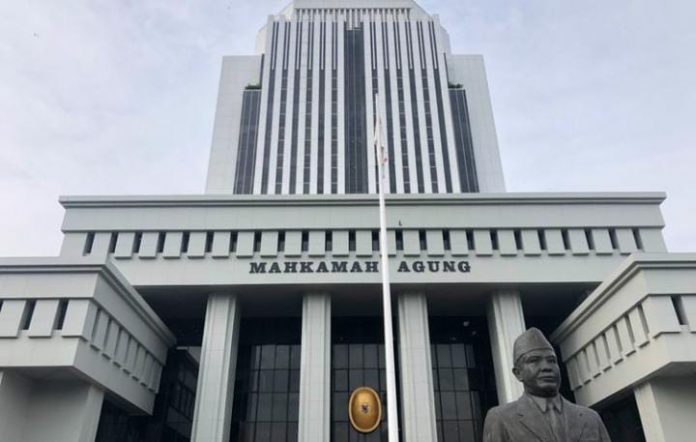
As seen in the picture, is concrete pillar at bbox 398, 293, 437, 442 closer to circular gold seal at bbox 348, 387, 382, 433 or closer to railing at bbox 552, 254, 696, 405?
circular gold seal at bbox 348, 387, 382, 433

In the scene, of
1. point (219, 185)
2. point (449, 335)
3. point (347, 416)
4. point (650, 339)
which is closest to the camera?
point (650, 339)

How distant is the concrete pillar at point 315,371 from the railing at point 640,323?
14.0 metres

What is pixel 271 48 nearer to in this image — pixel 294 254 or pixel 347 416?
pixel 294 254

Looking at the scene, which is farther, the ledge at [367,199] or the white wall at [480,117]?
the white wall at [480,117]

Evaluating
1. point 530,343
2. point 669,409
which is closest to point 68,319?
point 530,343

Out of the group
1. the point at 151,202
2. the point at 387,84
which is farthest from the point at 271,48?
the point at 151,202

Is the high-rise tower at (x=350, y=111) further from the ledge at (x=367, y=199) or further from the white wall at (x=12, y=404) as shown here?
the white wall at (x=12, y=404)

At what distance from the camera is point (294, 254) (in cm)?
3259

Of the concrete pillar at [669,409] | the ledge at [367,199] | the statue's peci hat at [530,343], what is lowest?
the statue's peci hat at [530,343]

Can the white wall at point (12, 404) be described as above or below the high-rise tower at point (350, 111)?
below

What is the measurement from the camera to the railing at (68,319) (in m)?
22.5

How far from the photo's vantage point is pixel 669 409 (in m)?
23.7

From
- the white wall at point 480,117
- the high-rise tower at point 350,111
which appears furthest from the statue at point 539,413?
the white wall at point 480,117

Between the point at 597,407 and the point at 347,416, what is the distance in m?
13.7
